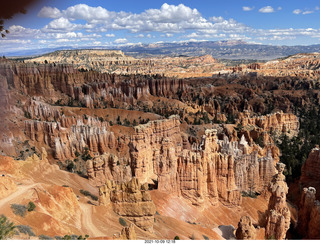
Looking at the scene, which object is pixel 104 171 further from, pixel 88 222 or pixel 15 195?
pixel 15 195

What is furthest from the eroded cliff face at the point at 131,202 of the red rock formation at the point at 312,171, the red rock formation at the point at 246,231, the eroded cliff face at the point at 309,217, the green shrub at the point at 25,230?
the red rock formation at the point at 312,171

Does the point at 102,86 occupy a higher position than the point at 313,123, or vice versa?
the point at 102,86

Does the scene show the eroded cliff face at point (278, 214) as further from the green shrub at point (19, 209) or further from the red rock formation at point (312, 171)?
the green shrub at point (19, 209)

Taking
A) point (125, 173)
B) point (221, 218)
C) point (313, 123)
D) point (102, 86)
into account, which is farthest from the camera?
point (102, 86)

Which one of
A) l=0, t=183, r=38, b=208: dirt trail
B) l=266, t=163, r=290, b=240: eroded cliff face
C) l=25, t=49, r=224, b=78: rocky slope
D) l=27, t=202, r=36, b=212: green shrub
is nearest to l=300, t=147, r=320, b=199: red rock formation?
l=266, t=163, r=290, b=240: eroded cliff face

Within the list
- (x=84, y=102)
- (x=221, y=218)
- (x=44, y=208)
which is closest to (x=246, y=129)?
(x=221, y=218)

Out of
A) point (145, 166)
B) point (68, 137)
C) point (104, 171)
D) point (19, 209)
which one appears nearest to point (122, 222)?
point (19, 209)

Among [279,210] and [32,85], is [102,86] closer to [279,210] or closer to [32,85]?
[32,85]
